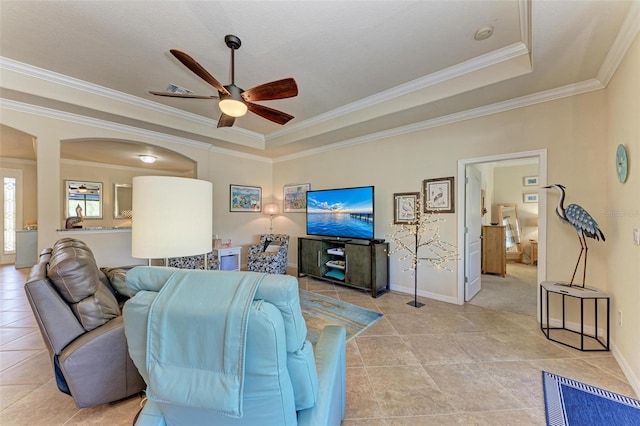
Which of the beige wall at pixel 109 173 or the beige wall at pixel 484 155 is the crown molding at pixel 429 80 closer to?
the beige wall at pixel 484 155

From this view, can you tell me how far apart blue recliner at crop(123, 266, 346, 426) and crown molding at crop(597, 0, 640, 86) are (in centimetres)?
278

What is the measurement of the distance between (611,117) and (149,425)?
4.00 metres

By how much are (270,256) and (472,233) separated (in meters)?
3.25

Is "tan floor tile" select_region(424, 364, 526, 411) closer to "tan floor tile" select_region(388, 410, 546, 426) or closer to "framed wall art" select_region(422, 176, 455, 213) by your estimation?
"tan floor tile" select_region(388, 410, 546, 426)

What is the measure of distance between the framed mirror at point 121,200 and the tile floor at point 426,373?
4.78 metres

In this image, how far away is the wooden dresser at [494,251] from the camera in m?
5.01

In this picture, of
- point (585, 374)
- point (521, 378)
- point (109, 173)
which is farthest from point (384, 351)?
point (109, 173)

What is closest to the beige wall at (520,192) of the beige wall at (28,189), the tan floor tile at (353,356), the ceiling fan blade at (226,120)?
the tan floor tile at (353,356)

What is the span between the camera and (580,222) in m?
2.37

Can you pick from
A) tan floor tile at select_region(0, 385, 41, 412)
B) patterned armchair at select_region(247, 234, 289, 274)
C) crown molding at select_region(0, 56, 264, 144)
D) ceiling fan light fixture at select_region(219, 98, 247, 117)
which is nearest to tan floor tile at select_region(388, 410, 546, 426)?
tan floor tile at select_region(0, 385, 41, 412)

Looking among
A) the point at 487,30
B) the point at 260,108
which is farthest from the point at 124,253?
the point at 487,30

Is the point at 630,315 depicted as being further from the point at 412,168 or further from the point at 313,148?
the point at 313,148

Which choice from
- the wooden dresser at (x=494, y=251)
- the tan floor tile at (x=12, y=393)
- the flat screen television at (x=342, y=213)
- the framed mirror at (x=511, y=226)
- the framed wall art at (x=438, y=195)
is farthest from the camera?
the framed mirror at (x=511, y=226)

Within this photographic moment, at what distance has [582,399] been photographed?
1727 millimetres
